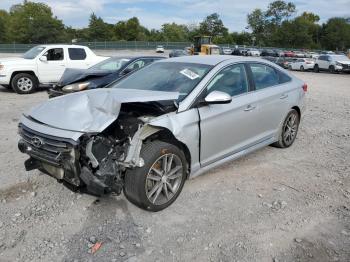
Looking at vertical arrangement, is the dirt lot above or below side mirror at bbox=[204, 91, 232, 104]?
below

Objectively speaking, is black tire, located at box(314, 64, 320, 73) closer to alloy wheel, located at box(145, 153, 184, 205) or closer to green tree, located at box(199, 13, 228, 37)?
alloy wheel, located at box(145, 153, 184, 205)

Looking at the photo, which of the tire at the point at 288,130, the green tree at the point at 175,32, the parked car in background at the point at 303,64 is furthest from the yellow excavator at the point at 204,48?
the green tree at the point at 175,32

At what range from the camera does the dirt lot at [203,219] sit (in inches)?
132

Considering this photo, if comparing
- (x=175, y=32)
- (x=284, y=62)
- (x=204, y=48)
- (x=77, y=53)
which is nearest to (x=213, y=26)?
(x=175, y=32)

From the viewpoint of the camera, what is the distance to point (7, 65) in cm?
1229

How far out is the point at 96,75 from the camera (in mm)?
9367

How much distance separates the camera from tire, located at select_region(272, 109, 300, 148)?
6.02 m

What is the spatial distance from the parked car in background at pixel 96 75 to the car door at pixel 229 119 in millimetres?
3887

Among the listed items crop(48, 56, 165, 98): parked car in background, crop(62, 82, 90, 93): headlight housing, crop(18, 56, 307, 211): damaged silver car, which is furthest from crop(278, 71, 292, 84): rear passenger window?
crop(62, 82, 90, 93): headlight housing

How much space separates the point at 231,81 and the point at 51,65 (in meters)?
9.78

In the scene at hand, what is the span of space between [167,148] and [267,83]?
2381 millimetres

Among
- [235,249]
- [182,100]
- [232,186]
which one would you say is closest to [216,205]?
[232,186]

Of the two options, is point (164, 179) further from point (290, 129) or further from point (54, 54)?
point (54, 54)

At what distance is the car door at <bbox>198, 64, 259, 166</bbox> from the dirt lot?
47 cm
